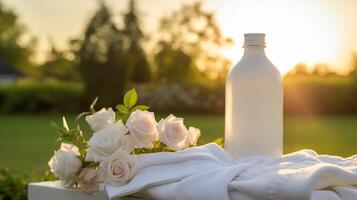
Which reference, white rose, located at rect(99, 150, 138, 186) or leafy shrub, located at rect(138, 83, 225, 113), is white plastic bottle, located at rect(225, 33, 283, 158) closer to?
white rose, located at rect(99, 150, 138, 186)

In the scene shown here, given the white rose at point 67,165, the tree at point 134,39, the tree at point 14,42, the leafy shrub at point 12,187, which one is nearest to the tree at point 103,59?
the tree at point 134,39

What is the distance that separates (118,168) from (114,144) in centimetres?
7

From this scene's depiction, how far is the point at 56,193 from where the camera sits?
2.02m

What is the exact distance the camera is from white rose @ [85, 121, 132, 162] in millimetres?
1831

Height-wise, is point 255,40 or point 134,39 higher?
point 255,40

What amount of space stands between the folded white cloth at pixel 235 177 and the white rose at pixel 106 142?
7 centimetres

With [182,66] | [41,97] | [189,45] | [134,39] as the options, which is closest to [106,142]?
[41,97]

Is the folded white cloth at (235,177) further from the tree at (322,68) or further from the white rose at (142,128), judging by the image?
the tree at (322,68)

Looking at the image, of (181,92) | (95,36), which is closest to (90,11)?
(95,36)

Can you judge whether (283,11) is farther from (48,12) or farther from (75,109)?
(48,12)

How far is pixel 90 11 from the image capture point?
70.9 feet

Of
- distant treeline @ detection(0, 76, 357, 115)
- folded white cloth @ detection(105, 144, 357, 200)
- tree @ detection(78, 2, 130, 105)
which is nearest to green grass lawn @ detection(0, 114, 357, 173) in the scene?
distant treeline @ detection(0, 76, 357, 115)

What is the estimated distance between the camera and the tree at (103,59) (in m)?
19.3

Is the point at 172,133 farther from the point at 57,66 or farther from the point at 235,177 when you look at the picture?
the point at 57,66
